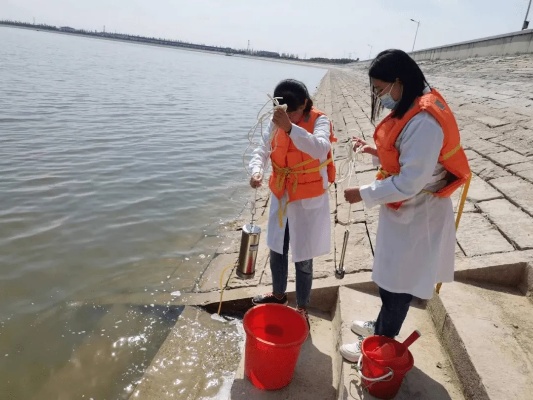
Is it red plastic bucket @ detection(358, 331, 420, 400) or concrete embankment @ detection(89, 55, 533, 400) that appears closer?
Answer: red plastic bucket @ detection(358, 331, 420, 400)

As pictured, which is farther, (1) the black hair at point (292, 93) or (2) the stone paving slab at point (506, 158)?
(2) the stone paving slab at point (506, 158)

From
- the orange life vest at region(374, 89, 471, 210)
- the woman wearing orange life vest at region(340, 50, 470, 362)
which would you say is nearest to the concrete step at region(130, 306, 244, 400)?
the woman wearing orange life vest at region(340, 50, 470, 362)

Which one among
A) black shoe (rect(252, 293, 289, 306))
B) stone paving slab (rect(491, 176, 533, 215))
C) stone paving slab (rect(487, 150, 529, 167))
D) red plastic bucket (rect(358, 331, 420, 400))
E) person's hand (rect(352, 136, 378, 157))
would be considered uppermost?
person's hand (rect(352, 136, 378, 157))

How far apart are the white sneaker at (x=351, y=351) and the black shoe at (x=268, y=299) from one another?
2.90 ft

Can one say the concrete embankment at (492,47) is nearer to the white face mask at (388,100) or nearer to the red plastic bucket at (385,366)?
the white face mask at (388,100)

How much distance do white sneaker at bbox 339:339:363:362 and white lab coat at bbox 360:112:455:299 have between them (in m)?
0.60

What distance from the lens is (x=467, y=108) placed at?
368 inches

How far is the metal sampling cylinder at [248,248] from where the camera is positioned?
138 inches

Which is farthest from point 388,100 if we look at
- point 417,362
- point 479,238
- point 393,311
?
point 479,238

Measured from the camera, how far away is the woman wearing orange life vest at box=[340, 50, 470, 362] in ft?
6.94

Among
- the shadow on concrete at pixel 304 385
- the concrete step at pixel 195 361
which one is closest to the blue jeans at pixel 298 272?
the shadow on concrete at pixel 304 385

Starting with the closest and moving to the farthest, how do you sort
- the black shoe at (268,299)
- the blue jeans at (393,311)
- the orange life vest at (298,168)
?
the blue jeans at (393,311) < the orange life vest at (298,168) < the black shoe at (268,299)

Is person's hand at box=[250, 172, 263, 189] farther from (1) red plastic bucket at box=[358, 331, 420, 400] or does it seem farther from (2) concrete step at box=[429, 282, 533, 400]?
(2) concrete step at box=[429, 282, 533, 400]

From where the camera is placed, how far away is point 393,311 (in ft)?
8.50
